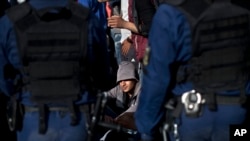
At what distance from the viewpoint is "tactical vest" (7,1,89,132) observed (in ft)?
10.7

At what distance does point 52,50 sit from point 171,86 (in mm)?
798

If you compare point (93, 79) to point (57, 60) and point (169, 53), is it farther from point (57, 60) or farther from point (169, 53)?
point (169, 53)

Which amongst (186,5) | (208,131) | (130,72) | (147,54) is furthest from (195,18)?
(130,72)

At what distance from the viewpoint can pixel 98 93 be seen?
3.46 m

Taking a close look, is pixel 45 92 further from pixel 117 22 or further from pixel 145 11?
pixel 117 22

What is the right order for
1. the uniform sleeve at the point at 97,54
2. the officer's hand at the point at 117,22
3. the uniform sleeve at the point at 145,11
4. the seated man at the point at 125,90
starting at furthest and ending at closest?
the officer's hand at the point at 117,22 < the seated man at the point at 125,90 < the uniform sleeve at the point at 145,11 < the uniform sleeve at the point at 97,54

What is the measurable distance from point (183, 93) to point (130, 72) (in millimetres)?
1997

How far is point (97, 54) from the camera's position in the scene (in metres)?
3.50

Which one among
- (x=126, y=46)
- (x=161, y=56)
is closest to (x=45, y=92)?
(x=161, y=56)

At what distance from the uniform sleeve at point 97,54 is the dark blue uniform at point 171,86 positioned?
42cm

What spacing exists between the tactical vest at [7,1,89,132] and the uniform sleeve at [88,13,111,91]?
0.19 ft

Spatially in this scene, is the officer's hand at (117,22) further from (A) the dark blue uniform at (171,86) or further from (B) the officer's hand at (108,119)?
(A) the dark blue uniform at (171,86)

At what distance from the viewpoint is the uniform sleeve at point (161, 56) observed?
3041mm

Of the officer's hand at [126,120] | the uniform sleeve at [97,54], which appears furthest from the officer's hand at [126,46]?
the uniform sleeve at [97,54]
